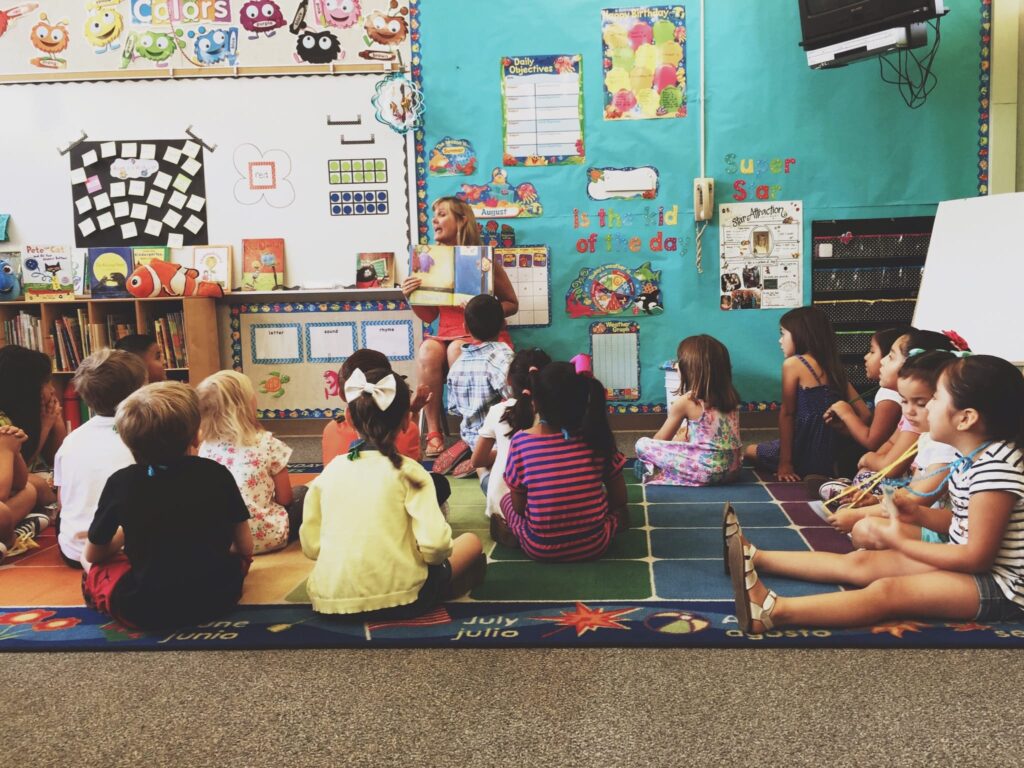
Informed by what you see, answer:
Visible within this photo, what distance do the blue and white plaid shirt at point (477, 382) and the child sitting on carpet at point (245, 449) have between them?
52.8 inches

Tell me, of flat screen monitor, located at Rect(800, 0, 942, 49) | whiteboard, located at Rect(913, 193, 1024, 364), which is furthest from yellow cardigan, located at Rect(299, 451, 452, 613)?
flat screen monitor, located at Rect(800, 0, 942, 49)

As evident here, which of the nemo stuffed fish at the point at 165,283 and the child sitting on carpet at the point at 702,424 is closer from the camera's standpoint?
the child sitting on carpet at the point at 702,424

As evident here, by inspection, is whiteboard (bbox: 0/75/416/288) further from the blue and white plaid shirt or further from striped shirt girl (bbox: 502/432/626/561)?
striped shirt girl (bbox: 502/432/626/561)

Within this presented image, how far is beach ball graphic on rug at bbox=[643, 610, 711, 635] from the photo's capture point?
6.83ft

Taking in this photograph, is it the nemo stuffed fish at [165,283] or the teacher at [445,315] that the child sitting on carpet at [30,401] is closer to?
the nemo stuffed fish at [165,283]

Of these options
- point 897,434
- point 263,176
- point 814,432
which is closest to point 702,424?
point 814,432

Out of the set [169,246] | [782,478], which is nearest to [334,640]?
[782,478]

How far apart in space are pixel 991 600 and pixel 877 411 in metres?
1.35

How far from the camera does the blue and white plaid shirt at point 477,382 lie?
4059mm

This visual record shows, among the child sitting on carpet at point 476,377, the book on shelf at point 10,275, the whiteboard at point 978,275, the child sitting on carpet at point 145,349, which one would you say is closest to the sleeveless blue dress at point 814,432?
the whiteboard at point 978,275

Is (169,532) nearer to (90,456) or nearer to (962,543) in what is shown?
(90,456)

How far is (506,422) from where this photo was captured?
296 centimetres

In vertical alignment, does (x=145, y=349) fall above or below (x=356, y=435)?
above

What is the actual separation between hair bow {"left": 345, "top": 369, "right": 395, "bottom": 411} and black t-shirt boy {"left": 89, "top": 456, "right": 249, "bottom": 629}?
396 mm
